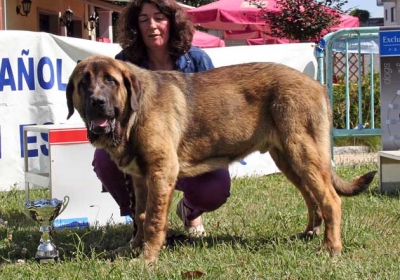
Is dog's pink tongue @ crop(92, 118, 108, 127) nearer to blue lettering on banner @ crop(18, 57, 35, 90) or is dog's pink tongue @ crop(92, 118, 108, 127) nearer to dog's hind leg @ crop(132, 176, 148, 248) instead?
dog's hind leg @ crop(132, 176, 148, 248)

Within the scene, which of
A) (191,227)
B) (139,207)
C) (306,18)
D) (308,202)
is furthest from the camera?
(306,18)

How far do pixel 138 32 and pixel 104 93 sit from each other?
129 cm

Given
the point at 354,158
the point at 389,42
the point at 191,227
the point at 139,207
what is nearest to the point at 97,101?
the point at 139,207

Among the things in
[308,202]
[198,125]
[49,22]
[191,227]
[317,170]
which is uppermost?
[49,22]

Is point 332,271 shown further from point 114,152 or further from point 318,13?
point 318,13

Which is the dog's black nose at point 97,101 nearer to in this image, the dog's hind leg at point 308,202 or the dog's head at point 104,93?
the dog's head at point 104,93

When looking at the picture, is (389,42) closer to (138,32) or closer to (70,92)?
(138,32)

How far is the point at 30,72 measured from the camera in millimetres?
7918

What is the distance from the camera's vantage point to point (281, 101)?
14.7 feet

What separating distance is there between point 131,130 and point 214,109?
64 centimetres

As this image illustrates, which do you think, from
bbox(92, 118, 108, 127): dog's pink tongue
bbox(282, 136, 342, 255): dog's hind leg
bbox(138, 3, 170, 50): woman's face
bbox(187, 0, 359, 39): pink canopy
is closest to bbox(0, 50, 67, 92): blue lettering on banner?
bbox(138, 3, 170, 50): woman's face

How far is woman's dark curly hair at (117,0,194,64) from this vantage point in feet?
16.9

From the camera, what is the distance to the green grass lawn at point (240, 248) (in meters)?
3.97

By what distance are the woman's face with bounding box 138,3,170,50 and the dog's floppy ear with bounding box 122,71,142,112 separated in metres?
0.93
